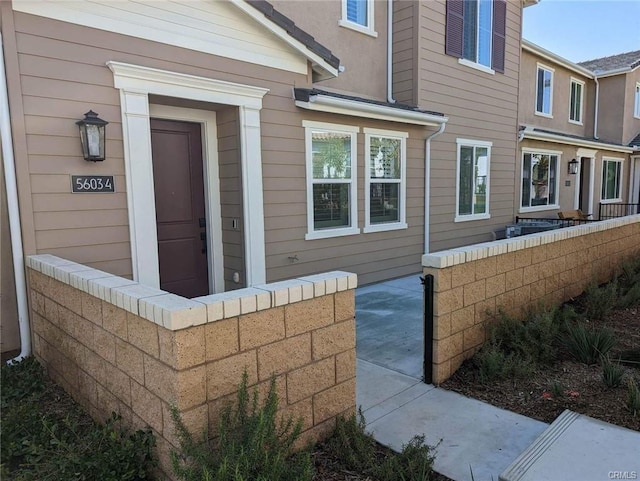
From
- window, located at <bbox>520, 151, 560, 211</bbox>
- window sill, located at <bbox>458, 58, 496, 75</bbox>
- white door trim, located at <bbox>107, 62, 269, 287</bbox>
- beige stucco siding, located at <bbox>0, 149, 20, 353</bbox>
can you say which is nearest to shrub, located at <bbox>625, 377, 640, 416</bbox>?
white door trim, located at <bbox>107, 62, 269, 287</bbox>

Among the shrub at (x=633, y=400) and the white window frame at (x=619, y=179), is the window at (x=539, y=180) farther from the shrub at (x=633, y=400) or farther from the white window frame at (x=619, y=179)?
the shrub at (x=633, y=400)

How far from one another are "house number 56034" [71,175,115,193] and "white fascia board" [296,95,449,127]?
2.56m

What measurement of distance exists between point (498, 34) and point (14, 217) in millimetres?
9250

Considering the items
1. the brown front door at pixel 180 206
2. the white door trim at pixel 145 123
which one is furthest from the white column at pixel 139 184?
the brown front door at pixel 180 206

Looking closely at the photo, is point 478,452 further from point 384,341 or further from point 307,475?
point 384,341

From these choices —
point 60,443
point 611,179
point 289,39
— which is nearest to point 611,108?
point 611,179

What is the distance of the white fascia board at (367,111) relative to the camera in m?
5.50

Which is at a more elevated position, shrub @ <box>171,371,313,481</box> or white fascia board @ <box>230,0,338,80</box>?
white fascia board @ <box>230,0,338,80</box>

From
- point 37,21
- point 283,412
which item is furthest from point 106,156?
point 283,412

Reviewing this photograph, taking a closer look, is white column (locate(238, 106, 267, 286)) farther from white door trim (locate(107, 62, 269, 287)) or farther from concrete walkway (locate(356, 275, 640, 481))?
concrete walkway (locate(356, 275, 640, 481))

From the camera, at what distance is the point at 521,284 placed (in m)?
4.42

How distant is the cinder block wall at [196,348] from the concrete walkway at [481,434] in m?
0.52

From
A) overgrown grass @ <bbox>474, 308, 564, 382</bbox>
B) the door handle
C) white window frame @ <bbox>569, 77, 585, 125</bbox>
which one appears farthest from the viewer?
white window frame @ <bbox>569, 77, 585, 125</bbox>

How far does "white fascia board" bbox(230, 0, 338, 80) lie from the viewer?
15.5ft
